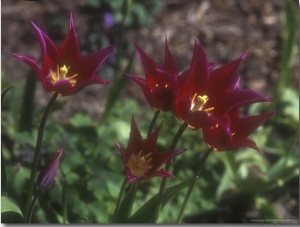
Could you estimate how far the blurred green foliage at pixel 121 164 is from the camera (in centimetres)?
156

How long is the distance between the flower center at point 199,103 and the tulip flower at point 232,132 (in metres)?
0.04

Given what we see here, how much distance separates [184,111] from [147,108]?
0.82 meters

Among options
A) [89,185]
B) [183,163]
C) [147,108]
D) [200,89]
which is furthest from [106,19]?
[200,89]

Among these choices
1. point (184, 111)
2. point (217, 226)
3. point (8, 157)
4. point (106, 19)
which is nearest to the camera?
point (184, 111)

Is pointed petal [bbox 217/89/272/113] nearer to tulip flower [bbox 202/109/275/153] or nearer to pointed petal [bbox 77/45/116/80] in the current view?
tulip flower [bbox 202/109/275/153]

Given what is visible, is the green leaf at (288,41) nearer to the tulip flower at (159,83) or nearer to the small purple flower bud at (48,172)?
the tulip flower at (159,83)

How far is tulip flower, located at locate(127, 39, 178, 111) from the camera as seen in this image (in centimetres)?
125

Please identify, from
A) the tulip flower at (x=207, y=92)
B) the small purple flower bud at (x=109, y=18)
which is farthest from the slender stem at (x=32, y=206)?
the small purple flower bud at (x=109, y=18)

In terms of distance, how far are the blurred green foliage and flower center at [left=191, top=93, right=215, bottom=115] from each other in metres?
0.15

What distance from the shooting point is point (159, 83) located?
1.27 m

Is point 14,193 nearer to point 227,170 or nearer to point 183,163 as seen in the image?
point 183,163

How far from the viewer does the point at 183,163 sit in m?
1.80

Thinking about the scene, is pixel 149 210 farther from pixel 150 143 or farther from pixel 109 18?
pixel 109 18

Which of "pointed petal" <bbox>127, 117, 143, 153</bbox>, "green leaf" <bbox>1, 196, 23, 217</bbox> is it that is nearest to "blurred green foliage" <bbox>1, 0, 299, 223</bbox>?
"green leaf" <bbox>1, 196, 23, 217</bbox>
